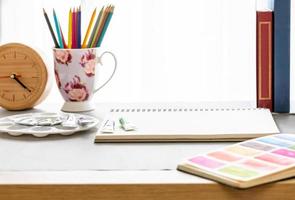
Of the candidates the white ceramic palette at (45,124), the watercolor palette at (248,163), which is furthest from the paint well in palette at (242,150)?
the white ceramic palette at (45,124)

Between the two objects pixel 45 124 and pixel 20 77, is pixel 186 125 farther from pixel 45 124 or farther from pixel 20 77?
pixel 20 77

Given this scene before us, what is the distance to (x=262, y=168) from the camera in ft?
2.16

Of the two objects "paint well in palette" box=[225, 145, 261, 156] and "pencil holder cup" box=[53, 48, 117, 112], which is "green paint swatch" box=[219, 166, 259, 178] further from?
"pencil holder cup" box=[53, 48, 117, 112]

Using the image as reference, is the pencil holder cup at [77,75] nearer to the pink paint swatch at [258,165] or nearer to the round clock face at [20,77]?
the round clock face at [20,77]

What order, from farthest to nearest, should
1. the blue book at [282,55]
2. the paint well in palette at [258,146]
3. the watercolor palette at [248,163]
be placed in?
the blue book at [282,55] → the paint well in palette at [258,146] → the watercolor palette at [248,163]

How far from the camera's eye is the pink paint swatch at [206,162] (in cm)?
68

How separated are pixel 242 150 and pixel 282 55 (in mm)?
388

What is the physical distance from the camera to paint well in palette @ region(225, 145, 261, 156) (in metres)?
0.73

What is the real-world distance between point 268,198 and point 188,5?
56.1 inches

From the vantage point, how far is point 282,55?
108cm

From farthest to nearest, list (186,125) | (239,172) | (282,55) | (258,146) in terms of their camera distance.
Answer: (282,55)
(186,125)
(258,146)
(239,172)

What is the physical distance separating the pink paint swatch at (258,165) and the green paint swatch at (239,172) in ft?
0.04

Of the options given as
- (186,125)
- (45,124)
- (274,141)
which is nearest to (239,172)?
(274,141)

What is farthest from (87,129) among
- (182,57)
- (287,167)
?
(182,57)
